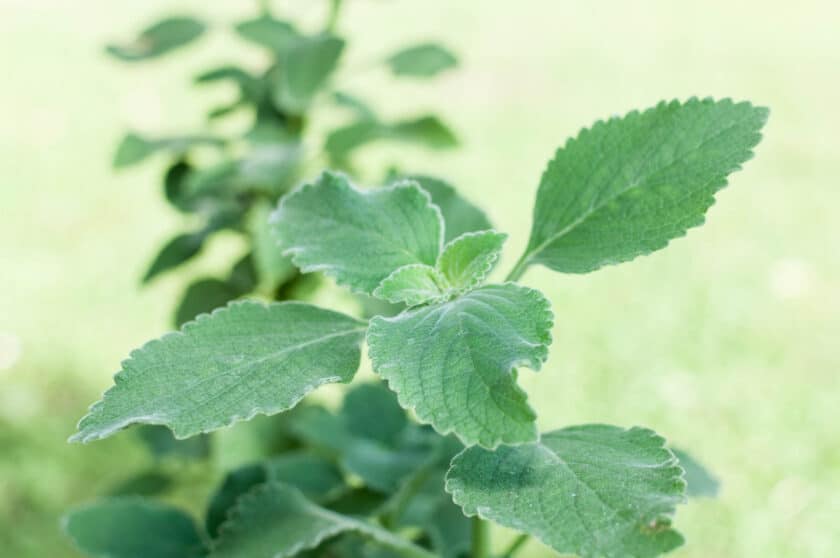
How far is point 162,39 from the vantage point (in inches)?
71.7

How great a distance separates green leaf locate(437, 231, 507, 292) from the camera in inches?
35.5

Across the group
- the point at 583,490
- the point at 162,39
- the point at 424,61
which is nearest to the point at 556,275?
the point at 424,61

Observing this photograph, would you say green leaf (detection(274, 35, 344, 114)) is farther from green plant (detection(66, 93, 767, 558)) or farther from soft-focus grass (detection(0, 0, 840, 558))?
soft-focus grass (detection(0, 0, 840, 558))

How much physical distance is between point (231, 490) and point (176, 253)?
63 cm

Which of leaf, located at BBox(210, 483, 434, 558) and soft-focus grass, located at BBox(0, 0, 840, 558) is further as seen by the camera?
soft-focus grass, located at BBox(0, 0, 840, 558)

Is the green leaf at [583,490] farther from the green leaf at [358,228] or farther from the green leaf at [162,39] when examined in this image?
the green leaf at [162,39]

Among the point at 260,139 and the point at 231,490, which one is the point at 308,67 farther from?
the point at 231,490

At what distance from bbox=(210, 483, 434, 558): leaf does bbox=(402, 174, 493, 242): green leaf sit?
0.96 ft

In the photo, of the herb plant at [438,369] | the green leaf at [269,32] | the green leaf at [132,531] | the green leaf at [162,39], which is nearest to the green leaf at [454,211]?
the herb plant at [438,369]

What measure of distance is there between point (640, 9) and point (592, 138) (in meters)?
5.69

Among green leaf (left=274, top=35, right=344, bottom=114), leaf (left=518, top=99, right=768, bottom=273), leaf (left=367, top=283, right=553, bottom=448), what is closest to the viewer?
leaf (left=367, top=283, right=553, bottom=448)

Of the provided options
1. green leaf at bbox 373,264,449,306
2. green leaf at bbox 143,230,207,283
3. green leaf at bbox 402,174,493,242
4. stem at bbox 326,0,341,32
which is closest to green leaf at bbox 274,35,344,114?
stem at bbox 326,0,341,32

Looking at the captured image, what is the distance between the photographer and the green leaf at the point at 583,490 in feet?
2.34

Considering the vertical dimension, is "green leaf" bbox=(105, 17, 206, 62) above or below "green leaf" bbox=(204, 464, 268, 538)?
above
